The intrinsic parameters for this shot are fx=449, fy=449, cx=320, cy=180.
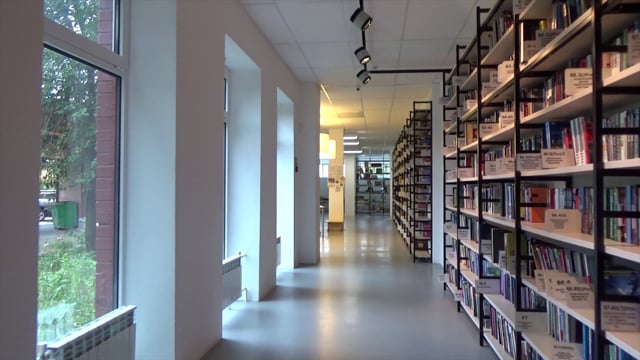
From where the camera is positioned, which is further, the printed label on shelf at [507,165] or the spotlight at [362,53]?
the spotlight at [362,53]

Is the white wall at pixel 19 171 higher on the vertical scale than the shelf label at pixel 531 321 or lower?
higher

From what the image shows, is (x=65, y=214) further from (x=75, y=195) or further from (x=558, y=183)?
(x=558, y=183)

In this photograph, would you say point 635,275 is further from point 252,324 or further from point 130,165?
point 252,324

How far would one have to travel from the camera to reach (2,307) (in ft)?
5.01

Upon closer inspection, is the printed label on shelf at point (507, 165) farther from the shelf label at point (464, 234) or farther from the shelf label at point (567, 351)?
the shelf label at point (464, 234)

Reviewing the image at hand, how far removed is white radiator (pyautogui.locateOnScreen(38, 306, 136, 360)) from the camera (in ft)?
6.56

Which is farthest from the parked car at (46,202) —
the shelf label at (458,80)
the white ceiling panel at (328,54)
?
the shelf label at (458,80)

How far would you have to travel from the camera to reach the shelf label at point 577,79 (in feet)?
6.82

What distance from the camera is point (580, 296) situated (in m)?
2.15

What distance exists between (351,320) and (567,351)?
2285mm

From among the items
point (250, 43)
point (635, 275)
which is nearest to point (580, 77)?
point (635, 275)

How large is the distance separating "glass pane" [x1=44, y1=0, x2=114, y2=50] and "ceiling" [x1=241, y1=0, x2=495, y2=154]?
5.40 feet

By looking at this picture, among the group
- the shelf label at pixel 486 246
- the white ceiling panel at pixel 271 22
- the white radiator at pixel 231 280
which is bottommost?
the white radiator at pixel 231 280

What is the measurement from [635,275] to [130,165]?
8.94ft
